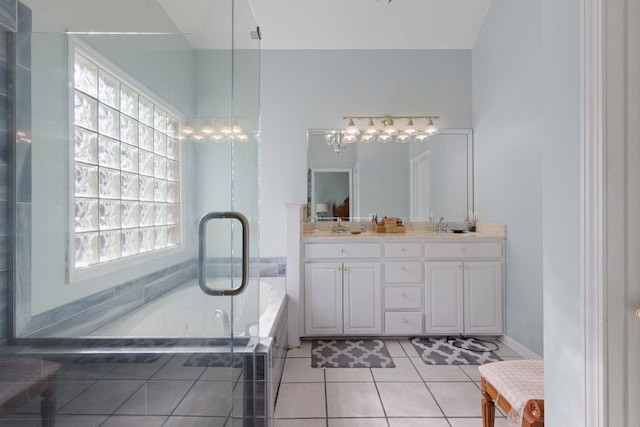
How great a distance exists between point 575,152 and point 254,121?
1.28 metres

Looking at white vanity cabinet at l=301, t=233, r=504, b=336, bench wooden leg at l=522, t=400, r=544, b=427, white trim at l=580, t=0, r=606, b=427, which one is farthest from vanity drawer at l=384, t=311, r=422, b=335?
white trim at l=580, t=0, r=606, b=427

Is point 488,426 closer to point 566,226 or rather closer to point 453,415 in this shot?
point 453,415

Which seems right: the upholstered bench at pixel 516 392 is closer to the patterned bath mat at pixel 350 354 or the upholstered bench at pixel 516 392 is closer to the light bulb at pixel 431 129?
the patterned bath mat at pixel 350 354

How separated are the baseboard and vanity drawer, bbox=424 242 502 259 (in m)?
0.72

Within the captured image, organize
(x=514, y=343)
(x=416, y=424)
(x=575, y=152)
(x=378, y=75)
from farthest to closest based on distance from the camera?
(x=378, y=75), (x=514, y=343), (x=416, y=424), (x=575, y=152)

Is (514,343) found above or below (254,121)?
below

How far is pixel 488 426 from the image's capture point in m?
1.42

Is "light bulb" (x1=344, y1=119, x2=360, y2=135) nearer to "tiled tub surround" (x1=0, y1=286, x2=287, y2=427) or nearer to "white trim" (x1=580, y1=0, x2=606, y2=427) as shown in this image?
"tiled tub surround" (x1=0, y1=286, x2=287, y2=427)

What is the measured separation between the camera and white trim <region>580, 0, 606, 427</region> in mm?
664

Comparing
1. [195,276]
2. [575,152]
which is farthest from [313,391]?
[575,152]

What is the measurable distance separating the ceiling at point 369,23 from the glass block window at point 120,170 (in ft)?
8.19

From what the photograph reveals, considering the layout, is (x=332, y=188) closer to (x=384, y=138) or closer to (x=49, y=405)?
(x=384, y=138)

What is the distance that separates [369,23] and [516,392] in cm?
310

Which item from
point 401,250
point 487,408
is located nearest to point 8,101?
point 487,408
